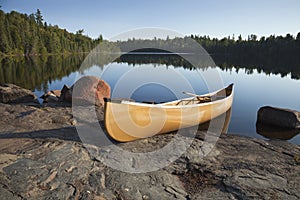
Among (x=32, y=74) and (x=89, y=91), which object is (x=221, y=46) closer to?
(x=32, y=74)

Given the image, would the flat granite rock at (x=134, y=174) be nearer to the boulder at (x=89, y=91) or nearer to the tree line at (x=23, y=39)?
the boulder at (x=89, y=91)

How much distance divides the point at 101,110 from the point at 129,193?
5.95 metres

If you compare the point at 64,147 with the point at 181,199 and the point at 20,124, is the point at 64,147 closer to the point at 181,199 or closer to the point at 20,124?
the point at 20,124

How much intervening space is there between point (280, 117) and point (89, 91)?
8.99 m

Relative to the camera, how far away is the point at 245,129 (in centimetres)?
1016

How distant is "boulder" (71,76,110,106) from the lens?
989cm

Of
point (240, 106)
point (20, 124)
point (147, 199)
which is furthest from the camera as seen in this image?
point (240, 106)

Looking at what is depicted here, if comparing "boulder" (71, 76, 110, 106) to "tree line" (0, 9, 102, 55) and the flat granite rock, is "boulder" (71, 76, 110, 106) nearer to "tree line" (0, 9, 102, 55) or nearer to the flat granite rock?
the flat granite rock

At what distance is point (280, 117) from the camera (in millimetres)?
9883

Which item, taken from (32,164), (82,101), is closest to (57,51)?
(82,101)

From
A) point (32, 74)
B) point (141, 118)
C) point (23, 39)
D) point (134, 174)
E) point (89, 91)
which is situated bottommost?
point (134, 174)

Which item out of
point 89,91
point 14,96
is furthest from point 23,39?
point 89,91

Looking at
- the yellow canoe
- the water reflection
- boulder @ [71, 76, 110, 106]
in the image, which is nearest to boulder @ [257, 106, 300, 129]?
the yellow canoe

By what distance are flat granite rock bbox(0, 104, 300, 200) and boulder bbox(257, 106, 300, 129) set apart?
13.6 feet
